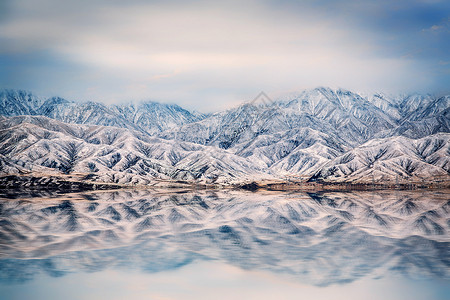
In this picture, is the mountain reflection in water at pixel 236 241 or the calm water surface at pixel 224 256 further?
the mountain reflection in water at pixel 236 241

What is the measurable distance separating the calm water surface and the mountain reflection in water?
0.85 ft

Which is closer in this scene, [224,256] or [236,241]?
[224,256]

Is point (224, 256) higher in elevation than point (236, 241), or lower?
lower

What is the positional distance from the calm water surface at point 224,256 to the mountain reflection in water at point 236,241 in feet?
0.85

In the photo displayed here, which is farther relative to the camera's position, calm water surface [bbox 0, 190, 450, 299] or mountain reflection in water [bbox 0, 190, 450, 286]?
mountain reflection in water [bbox 0, 190, 450, 286]

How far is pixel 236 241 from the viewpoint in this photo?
4122 inches

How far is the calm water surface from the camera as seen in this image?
223 feet

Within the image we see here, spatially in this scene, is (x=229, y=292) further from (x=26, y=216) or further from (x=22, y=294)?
(x=26, y=216)

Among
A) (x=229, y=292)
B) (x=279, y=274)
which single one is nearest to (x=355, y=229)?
(x=279, y=274)

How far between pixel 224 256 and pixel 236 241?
15649 millimetres

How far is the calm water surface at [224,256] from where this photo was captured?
68062 millimetres

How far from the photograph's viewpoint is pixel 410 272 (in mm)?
76875

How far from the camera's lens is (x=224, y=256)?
293ft

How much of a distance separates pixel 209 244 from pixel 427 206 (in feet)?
388
